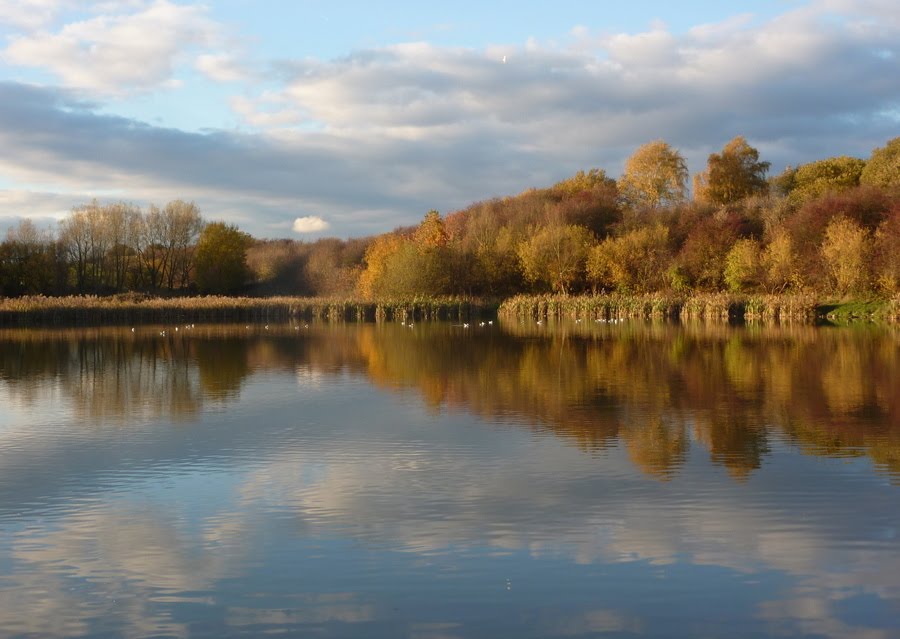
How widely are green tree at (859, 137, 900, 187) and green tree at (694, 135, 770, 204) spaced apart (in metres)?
7.35

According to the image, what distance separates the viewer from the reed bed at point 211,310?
4684cm

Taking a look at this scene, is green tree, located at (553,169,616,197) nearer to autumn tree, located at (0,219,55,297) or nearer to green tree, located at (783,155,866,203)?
green tree, located at (783,155,866,203)

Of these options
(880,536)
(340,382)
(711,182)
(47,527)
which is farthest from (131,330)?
(711,182)

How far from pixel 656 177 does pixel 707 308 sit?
22.8 meters

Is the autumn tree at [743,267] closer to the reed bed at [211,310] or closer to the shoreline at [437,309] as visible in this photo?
the shoreline at [437,309]

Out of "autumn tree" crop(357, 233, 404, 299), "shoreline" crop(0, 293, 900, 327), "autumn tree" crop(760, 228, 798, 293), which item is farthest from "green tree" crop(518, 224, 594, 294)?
"autumn tree" crop(760, 228, 798, 293)

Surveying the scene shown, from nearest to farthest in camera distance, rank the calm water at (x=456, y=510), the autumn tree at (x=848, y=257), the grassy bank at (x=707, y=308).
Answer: the calm water at (x=456, y=510), the grassy bank at (x=707, y=308), the autumn tree at (x=848, y=257)

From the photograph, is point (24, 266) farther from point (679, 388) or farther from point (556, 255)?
point (679, 388)

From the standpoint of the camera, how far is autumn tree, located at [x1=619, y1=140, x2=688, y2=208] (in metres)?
64.2

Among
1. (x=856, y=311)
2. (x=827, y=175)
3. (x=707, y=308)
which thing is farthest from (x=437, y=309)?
(x=827, y=175)

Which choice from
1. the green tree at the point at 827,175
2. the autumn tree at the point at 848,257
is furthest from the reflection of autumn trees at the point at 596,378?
the green tree at the point at 827,175

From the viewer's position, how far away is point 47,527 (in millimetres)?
6977

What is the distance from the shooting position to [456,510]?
7324 millimetres

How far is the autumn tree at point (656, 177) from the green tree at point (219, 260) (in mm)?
30460
